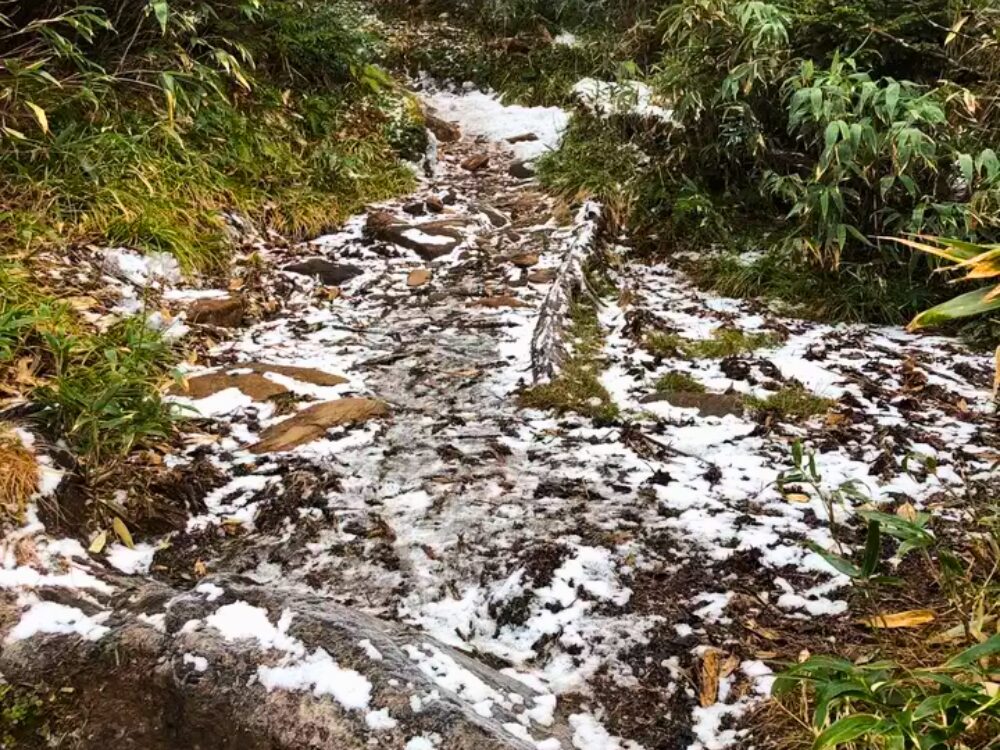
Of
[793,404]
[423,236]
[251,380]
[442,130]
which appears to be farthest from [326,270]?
[442,130]

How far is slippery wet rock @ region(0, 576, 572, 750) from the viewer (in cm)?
169

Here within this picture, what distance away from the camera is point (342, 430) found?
333 centimetres

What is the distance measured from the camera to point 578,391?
369 cm

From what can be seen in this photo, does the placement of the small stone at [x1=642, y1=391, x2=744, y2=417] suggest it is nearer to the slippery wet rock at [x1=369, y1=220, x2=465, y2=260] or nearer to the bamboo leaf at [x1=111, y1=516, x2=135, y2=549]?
the bamboo leaf at [x1=111, y1=516, x2=135, y2=549]

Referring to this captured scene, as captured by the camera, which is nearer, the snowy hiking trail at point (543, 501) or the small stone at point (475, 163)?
the snowy hiking trail at point (543, 501)

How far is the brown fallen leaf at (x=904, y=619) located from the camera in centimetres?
200

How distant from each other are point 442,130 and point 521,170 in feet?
5.38

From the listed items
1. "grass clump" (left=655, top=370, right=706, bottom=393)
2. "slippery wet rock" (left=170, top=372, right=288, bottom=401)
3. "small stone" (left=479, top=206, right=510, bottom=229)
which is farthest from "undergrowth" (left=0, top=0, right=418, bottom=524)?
"grass clump" (left=655, top=370, right=706, bottom=393)

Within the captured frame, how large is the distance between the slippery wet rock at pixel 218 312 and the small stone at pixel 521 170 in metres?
4.07

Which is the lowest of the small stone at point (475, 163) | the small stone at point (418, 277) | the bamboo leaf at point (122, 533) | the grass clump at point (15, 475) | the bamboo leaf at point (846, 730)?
the bamboo leaf at point (122, 533)

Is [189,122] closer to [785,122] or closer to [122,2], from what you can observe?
[122,2]

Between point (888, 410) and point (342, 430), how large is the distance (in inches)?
104

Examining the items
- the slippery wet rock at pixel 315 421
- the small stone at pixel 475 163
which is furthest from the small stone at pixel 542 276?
the small stone at pixel 475 163

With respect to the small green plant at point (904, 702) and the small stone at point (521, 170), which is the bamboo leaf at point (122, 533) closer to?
the small green plant at point (904, 702)
